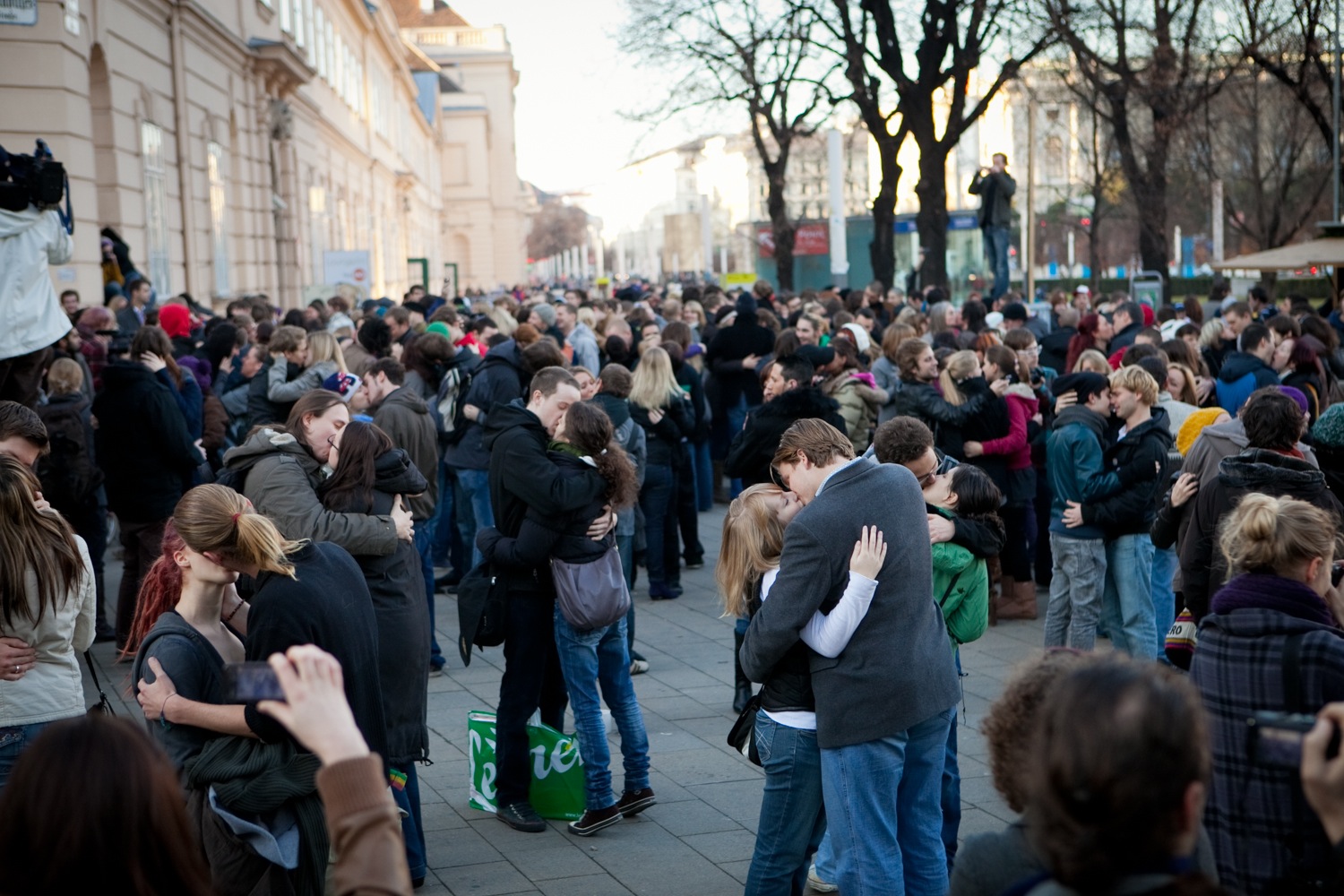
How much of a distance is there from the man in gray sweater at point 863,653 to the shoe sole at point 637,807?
1935mm

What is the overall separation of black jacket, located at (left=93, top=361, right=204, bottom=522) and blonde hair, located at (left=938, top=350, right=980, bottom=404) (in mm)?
5042

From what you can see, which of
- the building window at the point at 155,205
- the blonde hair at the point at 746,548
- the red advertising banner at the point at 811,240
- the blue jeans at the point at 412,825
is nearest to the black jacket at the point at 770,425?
the blonde hair at the point at 746,548

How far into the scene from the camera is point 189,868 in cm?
234

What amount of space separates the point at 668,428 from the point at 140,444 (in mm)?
3705

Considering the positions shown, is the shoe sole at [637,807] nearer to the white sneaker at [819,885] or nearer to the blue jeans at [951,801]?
the white sneaker at [819,885]

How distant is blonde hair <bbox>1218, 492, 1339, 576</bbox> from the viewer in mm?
3877

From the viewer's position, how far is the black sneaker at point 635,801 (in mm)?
6320

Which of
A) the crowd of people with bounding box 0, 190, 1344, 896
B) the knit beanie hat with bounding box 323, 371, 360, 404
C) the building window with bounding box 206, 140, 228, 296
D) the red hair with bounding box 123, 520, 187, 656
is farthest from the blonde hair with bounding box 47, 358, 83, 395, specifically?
the building window with bounding box 206, 140, 228, 296

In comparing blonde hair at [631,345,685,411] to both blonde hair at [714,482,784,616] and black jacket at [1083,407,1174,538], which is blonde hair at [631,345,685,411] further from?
blonde hair at [714,482,784,616]

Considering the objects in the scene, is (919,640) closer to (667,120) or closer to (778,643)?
(778,643)

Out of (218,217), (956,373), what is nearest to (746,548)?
(956,373)

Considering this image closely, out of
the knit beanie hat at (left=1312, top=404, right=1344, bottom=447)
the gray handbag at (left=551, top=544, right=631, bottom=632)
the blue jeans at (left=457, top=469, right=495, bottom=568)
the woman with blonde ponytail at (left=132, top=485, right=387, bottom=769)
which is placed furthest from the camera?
the blue jeans at (left=457, top=469, right=495, bottom=568)

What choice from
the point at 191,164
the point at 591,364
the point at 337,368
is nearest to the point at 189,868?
the point at 337,368

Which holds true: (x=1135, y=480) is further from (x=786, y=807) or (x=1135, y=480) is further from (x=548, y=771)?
(x=786, y=807)
